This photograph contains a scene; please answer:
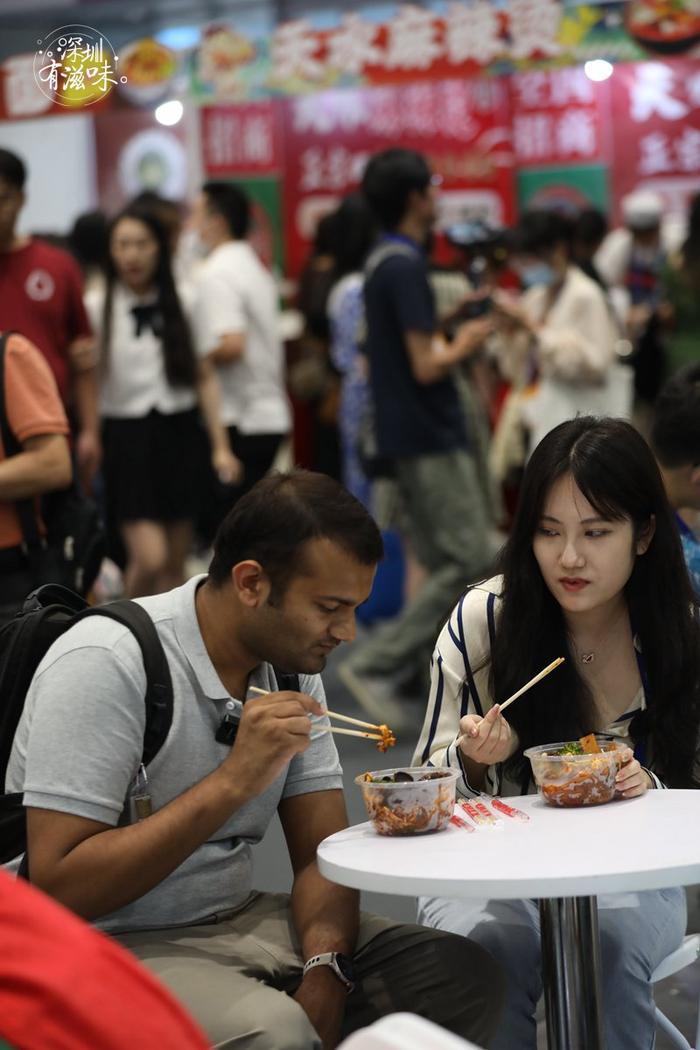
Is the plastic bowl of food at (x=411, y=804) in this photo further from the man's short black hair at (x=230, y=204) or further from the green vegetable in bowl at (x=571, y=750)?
the man's short black hair at (x=230, y=204)

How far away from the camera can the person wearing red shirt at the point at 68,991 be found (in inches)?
42.9

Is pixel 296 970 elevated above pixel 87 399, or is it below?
below

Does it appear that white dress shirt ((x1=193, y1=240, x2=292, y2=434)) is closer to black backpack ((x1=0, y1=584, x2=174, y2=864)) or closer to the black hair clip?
black backpack ((x1=0, y1=584, x2=174, y2=864))

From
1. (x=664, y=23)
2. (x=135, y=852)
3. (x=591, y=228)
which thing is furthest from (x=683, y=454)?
(x=591, y=228)

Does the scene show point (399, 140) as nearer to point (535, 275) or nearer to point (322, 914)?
point (535, 275)

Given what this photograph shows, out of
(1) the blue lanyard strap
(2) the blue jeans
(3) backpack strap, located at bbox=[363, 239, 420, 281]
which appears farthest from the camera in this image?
(3) backpack strap, located at bbox=[363, 239, 420, 281]

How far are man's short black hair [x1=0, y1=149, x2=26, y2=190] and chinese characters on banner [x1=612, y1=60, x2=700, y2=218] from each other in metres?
4.57

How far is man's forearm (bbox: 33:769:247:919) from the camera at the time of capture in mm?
1957

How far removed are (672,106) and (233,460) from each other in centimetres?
384

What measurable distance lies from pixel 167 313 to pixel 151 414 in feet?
1.05

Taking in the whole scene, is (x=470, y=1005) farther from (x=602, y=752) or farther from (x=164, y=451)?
(x=164, y=451)

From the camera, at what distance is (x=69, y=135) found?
6.96 m

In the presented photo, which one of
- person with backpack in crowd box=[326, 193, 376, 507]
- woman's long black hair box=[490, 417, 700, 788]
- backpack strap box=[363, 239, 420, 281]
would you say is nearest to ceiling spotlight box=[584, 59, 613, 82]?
person with backpack in crowd box=[326, 193, 376, 507]

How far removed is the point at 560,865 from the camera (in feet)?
5.93
